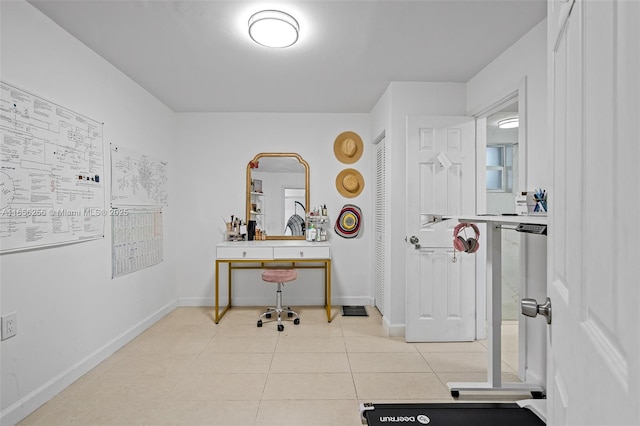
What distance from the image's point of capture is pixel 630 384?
0.36 meters

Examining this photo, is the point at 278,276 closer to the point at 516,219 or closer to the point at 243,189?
the point at 243,189

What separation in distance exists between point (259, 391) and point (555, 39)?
7.95 ft

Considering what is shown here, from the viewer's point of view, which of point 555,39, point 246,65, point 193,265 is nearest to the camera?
point 555,39

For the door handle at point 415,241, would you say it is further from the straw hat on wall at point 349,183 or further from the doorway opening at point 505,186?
the straw hat on wall at point 349,183

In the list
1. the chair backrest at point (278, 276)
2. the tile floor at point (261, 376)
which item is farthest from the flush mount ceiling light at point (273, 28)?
the tile floor at point (261, 376)

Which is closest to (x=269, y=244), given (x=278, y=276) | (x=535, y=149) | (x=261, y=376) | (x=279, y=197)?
(x=278, y=276)

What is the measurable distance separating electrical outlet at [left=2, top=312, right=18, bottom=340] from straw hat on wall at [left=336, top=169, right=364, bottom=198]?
10.7 feet

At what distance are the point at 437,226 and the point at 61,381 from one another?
3157mm

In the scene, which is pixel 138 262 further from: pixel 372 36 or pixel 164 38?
pixel 372 36

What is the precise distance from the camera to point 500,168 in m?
4.09

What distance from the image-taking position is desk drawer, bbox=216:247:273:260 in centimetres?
376

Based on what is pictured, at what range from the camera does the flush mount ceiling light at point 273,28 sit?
2.10 meters

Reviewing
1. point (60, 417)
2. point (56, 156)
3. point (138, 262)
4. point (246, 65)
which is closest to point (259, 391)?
point (60, 417)

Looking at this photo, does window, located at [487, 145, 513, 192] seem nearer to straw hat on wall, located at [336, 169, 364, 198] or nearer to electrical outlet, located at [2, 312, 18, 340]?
straw hat on wall, located at [336, 169, 364, 198]
